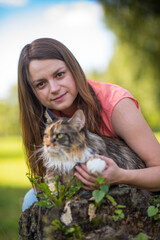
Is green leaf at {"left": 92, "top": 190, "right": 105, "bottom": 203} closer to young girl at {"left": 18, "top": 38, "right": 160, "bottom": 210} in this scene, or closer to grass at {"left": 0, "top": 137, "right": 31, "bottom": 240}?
young girl at {"left": 18, "top": 38, "right": 160, "bottom": 210}

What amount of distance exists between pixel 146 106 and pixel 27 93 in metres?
18.8

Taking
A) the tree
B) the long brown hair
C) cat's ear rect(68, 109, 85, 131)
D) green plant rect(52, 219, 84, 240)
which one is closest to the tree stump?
green plant rect(52, 219, 84, 240)

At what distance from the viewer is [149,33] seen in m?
14.9

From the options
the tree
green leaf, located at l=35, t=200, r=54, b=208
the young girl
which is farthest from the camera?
the tree

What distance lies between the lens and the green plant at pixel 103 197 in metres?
2.23

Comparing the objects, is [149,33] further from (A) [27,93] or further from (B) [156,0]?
(A) [27,93]

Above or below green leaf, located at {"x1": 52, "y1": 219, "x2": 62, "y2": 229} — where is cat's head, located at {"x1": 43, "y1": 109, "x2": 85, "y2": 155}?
above

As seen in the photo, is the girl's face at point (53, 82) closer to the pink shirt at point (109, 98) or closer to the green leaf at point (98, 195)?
the pink shirt at point (109, 98)

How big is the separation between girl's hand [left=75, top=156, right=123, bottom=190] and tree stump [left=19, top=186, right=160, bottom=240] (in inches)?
3.4

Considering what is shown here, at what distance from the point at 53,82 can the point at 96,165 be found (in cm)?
108

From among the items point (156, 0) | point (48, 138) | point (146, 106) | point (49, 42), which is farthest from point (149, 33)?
point (48, 138)

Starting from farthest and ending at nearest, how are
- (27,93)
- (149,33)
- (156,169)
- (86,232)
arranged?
(149,33) → (27,93) → (156,169) → (86,232)

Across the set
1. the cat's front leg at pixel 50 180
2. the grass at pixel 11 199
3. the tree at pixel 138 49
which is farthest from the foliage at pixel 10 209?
the tree at pixel 138 49

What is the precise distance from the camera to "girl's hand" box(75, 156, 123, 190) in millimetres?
2406
